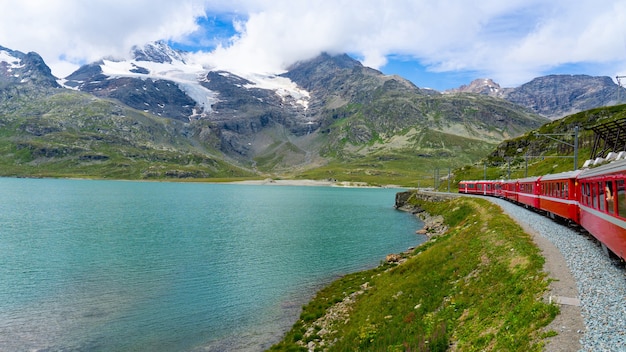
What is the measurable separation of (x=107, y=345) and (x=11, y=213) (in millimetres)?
94972

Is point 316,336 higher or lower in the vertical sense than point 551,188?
lower

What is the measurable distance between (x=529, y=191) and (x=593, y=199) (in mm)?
34703

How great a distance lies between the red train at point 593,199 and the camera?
66.4 ft

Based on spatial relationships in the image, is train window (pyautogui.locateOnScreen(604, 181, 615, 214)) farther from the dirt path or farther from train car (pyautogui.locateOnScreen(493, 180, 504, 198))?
train car (pyautogui.locateOnScreen(493, 180, 504, 198))

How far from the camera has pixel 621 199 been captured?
2005 centimetres

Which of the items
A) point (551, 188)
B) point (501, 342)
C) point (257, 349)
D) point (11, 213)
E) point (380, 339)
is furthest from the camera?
point (11, 213)

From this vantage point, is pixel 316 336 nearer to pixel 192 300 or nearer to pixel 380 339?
pixel 380 339

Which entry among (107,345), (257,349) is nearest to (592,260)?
(257,349)

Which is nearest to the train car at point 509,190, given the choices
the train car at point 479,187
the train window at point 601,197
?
the train car at point 479,187

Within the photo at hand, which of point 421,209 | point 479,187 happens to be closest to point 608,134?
point 479,187

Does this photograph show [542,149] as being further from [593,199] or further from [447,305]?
[447,305]

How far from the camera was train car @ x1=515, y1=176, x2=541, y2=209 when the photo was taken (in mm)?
54056

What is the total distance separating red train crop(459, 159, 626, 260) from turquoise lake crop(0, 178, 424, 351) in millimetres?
21015

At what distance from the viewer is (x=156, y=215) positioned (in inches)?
4070
